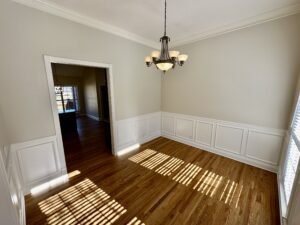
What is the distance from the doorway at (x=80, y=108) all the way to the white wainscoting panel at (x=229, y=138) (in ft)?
8.67

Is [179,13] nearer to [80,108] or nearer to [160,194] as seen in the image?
[160,194]

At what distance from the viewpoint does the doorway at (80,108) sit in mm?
2515

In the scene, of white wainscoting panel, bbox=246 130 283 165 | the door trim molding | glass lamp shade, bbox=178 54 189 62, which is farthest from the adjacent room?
white wainscoting panel, bbox=246 130 283 165

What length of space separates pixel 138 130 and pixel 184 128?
1.36 meters

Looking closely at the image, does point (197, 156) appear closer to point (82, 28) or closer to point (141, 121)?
point (141, 121)

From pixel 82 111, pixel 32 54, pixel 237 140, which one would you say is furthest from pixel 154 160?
pixel 82 111

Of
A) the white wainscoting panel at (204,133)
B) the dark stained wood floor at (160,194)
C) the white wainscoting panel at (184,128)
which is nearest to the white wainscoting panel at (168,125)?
the white wainscoting panel at (184,128)

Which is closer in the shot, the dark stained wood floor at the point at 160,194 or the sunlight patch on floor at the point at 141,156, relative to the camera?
the dark stained wood floor at the point at 160,194

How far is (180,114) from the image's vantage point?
4.01 meters

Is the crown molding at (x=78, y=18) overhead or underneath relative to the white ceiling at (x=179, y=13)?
underneath

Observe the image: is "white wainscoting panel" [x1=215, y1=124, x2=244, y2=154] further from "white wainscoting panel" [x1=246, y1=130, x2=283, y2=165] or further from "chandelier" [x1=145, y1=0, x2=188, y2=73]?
"chandelier" [x1=145, y1=0, x2=188, y2=73]

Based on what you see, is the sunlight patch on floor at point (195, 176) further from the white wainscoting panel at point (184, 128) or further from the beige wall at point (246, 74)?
the beige wall at point (246, 74)

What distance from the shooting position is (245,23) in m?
2.58

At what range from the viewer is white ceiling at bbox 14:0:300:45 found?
82.2 inches
